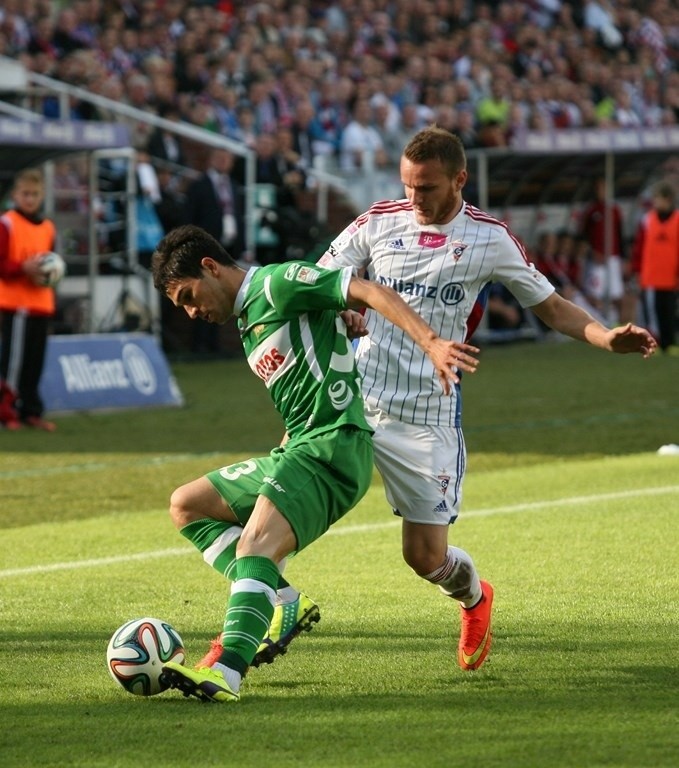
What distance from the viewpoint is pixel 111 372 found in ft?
52.0

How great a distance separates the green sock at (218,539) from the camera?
18.3 feet

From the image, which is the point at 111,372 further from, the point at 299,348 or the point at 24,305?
the point at 299,348

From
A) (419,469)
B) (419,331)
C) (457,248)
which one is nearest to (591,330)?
(457,248)

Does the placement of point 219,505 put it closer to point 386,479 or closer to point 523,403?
point 386,479

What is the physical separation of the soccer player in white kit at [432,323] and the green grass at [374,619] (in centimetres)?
41

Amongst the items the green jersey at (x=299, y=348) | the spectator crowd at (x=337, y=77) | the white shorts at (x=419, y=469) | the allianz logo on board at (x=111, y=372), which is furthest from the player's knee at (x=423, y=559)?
the spectator crowd at (x=337, y=77)

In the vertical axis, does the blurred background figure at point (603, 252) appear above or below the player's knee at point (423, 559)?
below

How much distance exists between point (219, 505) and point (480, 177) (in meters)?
18.1

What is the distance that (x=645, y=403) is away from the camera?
52.1 feet

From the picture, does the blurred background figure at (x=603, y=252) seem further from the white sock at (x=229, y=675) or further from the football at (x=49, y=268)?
the white sock at (x=229, y=675)

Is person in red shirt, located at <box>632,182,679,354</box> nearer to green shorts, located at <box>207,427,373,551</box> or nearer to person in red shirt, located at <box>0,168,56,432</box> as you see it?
person in red shirt, located at <box>0,168,56,432</box>

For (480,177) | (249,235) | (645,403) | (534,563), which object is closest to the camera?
(534,563)

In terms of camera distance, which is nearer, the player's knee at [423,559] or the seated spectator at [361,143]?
the player's knee at [423,559]

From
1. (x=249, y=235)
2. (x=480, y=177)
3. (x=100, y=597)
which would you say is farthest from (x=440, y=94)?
(x=100, y=597)
